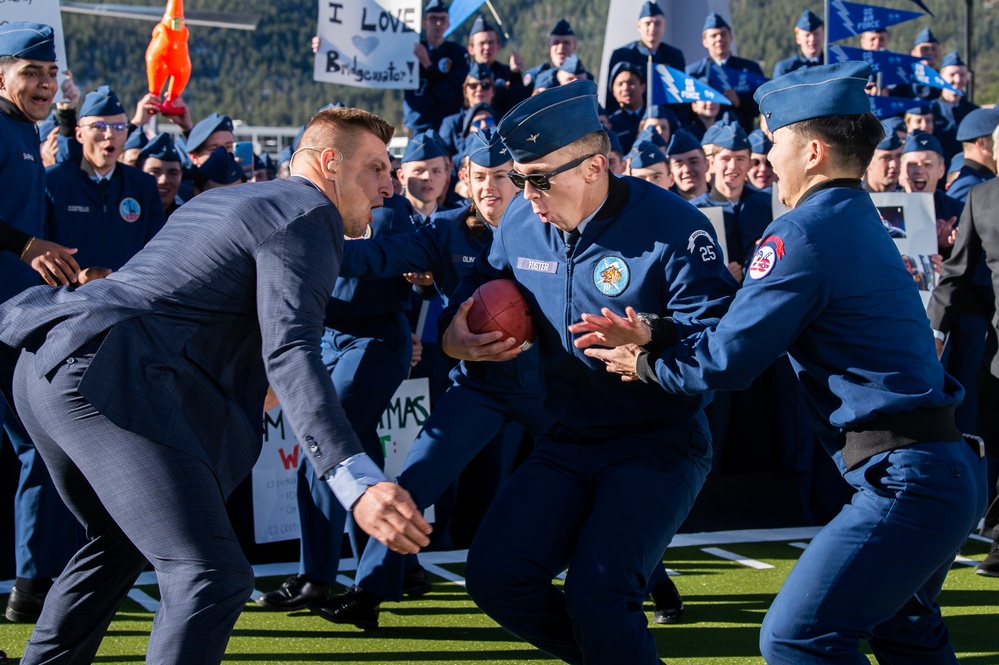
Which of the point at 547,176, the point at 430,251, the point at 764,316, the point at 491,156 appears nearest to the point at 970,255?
the point at 491,156

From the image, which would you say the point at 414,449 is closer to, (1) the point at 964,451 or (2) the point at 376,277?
(2) the point at 376,277

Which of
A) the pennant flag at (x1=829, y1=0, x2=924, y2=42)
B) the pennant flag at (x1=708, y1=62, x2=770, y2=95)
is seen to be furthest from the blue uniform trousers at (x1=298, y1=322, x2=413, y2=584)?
the pennant flag at (x1=829, y1=0, x2=924, y2=42)

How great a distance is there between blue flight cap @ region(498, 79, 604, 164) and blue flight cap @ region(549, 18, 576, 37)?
8.90m

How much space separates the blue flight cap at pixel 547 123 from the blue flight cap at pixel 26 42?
2890mm

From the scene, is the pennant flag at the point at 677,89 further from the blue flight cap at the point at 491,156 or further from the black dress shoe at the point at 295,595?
the black dress shoe at the point at 295,595

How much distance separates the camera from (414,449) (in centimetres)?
545

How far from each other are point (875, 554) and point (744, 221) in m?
5.14

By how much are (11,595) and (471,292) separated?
9.37 feet

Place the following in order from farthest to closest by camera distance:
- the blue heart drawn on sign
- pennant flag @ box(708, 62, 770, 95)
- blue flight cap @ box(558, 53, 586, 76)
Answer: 1. pennant flag @ box(708, 62, 770, 95)
2. blue flight cap @ box(558, 53, 586, 76)
3. the blue heart drawn on sign

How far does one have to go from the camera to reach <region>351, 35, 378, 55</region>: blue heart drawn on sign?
11227 mm

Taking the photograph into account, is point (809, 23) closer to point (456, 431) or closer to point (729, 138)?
point (729, 138)

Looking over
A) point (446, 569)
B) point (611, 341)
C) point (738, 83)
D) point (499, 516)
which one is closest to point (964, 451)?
point (611, 341)

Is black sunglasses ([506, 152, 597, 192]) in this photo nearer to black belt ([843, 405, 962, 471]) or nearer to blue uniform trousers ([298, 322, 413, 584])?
black belt ([843, 405, 962, 471])

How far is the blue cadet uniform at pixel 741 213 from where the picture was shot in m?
8.23
